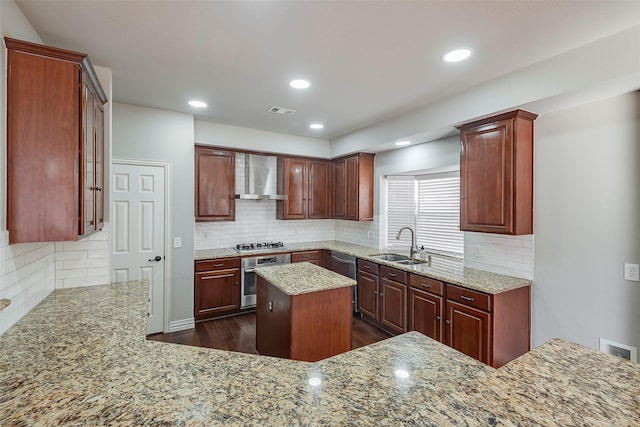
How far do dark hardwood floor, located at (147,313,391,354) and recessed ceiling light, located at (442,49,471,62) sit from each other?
2.84 meters

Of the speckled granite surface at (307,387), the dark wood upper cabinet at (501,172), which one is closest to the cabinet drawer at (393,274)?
the dark wood upper cabinet at (501,172)

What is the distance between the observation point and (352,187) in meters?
4.63

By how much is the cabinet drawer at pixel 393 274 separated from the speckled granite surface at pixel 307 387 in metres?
2.02

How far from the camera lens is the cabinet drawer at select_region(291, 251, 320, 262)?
4.49 m

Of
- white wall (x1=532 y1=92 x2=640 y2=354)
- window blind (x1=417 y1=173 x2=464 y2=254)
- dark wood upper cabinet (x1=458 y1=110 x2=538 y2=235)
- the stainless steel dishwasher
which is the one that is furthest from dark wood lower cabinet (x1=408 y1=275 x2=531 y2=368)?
the stainless steel dishwasher

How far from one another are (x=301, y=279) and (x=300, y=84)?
5.64 ft

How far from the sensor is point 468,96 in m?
2.70

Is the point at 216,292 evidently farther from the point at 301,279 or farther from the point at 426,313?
the point at 426,313

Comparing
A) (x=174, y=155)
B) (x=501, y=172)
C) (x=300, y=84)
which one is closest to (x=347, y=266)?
(x=501, y=172)

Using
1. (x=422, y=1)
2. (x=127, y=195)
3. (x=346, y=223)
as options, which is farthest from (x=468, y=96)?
(x=127, y=195)

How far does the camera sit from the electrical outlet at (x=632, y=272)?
2.12 metres

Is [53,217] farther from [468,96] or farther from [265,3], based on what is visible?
[468,96]

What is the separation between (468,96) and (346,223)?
3.01m

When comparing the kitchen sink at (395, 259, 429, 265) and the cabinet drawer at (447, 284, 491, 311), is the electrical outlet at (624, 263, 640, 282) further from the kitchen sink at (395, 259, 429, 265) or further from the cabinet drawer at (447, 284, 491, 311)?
the kitchen sink at (395, 259, 429, 265)
